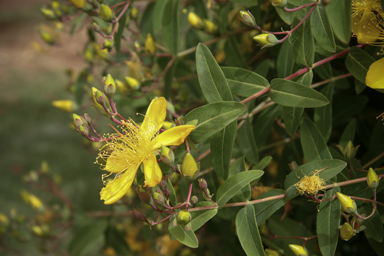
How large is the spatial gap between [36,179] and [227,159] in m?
1.03

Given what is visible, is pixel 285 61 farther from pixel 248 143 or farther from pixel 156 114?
pixel 156 114

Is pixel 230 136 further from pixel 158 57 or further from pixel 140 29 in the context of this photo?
pixel 140 29

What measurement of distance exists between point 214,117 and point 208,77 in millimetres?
88

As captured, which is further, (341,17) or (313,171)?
(313,171)

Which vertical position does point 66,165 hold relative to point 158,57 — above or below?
below

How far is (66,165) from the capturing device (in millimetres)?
2330

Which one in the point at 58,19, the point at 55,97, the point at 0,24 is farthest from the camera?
the point at 0,24

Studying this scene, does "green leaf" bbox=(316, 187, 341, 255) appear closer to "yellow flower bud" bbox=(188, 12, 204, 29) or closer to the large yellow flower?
the large yellow flower

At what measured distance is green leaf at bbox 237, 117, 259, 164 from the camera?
687 millimetres

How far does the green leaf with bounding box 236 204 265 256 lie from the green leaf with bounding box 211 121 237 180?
8 cm

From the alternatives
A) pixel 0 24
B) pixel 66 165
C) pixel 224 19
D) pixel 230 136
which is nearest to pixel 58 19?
pixel 224 19

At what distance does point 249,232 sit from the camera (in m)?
0.59

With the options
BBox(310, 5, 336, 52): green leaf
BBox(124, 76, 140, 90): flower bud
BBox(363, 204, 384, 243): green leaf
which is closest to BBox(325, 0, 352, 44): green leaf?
BBox(310, 5, 336, 52): green leaf

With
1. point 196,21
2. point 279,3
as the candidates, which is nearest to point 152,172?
point 279,3
